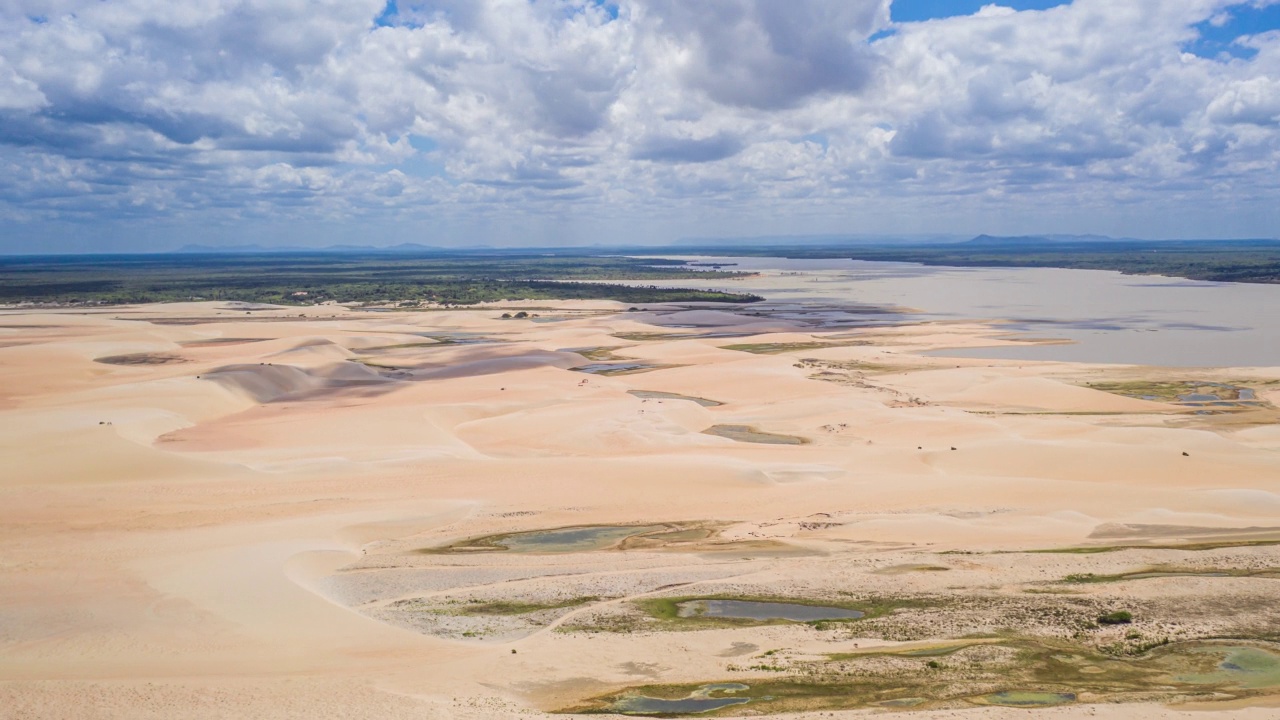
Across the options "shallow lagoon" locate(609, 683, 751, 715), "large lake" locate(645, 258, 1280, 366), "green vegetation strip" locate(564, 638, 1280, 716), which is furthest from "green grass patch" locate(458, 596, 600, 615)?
"large lake" locate(645, 258, 1280, 366)

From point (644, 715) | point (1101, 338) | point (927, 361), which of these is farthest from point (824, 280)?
point (644, 715)

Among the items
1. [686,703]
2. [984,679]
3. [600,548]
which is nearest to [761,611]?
[686,703]

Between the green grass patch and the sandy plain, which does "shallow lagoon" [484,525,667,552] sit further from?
the green grass patch

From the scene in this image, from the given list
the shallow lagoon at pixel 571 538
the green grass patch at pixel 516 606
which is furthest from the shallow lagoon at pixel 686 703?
the shallow lagoon at pixel 571 538

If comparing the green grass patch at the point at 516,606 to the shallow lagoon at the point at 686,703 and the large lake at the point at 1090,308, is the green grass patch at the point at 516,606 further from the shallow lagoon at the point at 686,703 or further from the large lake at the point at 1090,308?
the large lake at the point at 1090,308

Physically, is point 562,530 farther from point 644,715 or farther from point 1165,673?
point 1165,673

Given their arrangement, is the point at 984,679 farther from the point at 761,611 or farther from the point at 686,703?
the point at 686,703
